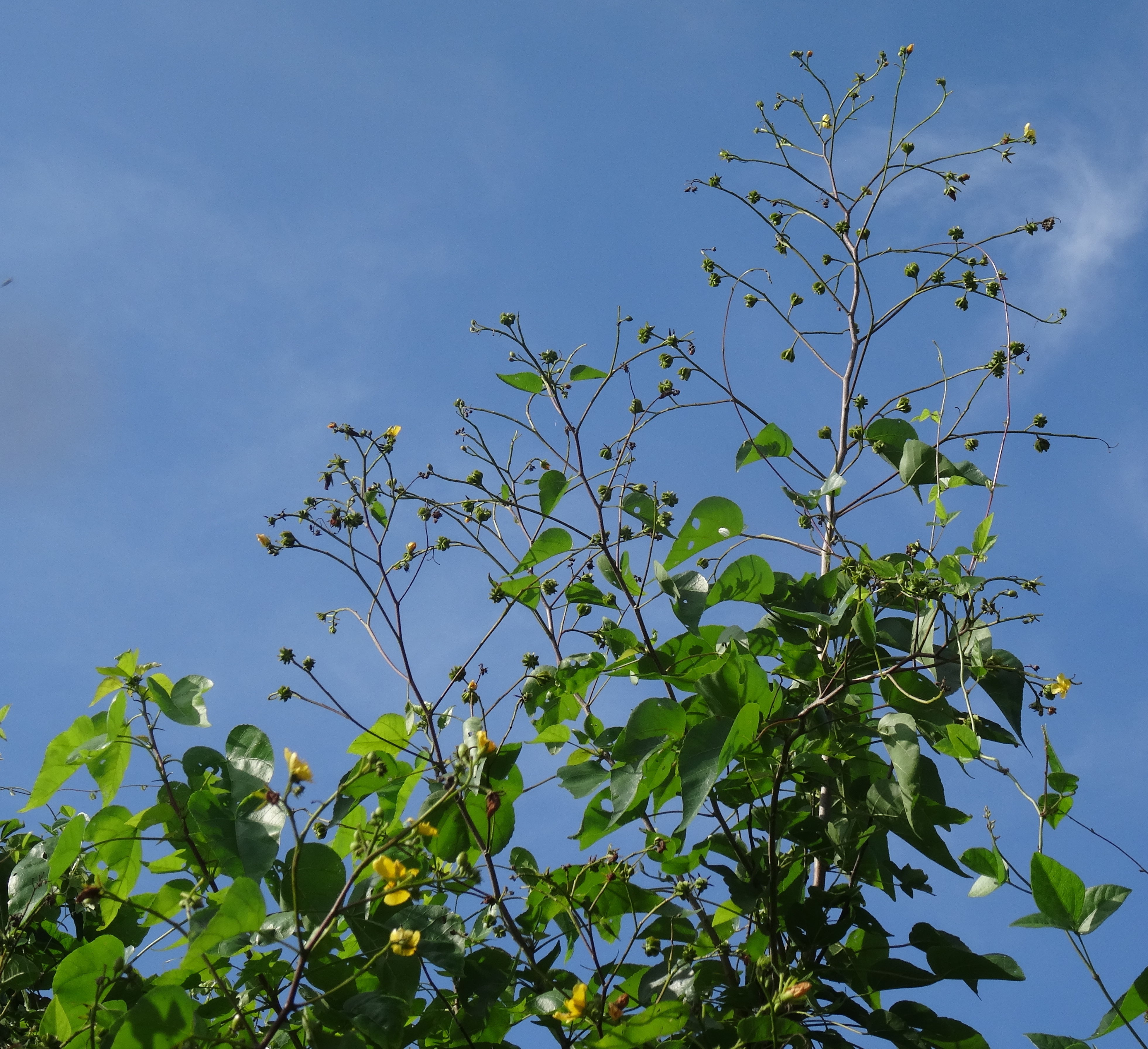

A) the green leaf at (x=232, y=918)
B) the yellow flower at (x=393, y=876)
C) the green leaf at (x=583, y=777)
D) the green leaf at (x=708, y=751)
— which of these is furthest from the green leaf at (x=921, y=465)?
the green leaf at (x=232, y=918)

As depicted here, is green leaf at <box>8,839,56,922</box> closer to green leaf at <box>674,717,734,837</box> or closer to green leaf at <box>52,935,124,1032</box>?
green leaf at <box>52,935,124,1032</box>

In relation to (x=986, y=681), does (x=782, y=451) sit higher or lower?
higher

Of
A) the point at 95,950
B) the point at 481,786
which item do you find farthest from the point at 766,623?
the point at 95,950

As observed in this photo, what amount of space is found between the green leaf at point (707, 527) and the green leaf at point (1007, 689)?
2.03ft

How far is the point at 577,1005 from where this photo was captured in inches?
64.8

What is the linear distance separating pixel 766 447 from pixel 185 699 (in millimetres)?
1550

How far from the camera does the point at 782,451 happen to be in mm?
2650

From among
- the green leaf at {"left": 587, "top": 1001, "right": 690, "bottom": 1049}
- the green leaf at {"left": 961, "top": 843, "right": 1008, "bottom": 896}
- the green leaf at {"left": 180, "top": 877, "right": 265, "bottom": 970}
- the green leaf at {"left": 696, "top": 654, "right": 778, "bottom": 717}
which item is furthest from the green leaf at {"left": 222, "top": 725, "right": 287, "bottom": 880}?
the green leaf at {"left": 961, "top": 843, "right": 1008, "bottom": 896}

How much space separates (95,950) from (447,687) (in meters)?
0.93

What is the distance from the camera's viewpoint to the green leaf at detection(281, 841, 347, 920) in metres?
1.81

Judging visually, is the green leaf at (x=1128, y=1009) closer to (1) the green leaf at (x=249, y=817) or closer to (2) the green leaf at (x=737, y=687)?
(2) the green leaf at (x=737, y=687)

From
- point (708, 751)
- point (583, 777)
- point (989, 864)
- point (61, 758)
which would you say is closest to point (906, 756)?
point (989, 864)

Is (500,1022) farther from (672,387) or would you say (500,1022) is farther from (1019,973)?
(672,387)

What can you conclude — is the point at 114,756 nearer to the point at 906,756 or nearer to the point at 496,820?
the point at 496,820
